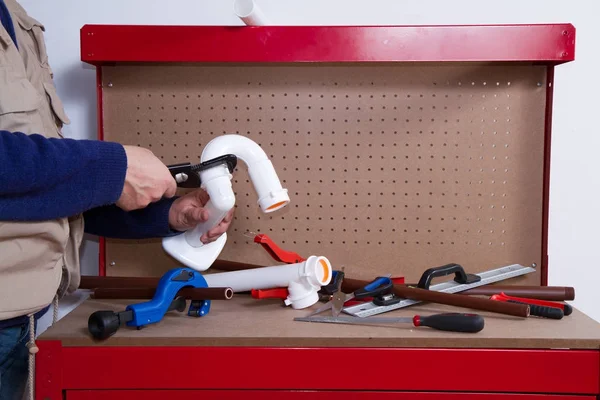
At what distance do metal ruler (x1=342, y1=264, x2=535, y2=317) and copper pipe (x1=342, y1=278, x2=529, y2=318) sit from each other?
0.8 inches

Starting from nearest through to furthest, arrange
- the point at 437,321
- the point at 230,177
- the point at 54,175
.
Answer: the point at 54,175 < the point at 437,321 < the point at 230,177

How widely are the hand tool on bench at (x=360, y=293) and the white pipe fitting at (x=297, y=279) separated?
31mm

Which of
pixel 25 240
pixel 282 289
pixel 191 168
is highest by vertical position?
pixel 191 168

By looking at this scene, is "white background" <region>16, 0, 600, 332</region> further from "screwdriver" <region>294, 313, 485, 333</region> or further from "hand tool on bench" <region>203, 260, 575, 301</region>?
"screwdriver" <region>294, 313, 485, 333</region>

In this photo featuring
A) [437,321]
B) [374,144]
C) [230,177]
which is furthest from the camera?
[374,144]

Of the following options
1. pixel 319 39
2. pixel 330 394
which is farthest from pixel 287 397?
pixel 319 39

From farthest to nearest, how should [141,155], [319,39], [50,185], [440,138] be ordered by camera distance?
[440,138] → [319,39] → [141,155] → [50,185]

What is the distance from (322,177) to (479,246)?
37cm

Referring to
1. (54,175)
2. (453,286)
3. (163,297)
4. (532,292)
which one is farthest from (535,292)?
(54,175)

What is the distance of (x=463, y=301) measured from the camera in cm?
91

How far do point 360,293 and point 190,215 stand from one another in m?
0.34

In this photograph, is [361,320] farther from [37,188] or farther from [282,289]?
[37,188]

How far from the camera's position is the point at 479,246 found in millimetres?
1200

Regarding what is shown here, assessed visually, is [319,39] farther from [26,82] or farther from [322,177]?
[26,82]
